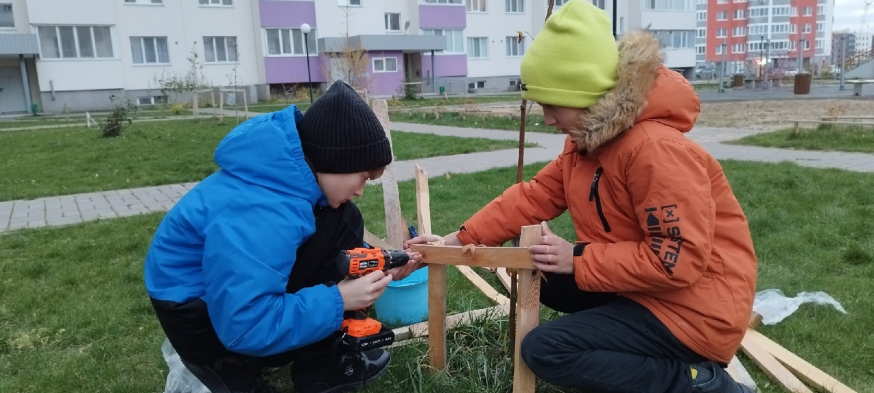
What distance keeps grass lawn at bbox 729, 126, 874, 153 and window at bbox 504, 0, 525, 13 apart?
31.8 meters

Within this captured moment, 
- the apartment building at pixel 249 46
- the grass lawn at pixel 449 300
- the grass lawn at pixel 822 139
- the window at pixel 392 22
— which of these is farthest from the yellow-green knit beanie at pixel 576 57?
the window at pixel 392 22

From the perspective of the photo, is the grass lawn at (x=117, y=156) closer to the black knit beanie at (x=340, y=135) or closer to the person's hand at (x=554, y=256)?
the black knit beanie at (x=340, y=135)

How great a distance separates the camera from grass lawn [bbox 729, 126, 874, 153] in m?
9.43

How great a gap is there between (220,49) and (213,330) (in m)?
32.6

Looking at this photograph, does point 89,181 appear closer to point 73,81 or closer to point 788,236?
point 788,236

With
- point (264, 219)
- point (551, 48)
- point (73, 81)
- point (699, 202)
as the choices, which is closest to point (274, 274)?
point (264, 219)

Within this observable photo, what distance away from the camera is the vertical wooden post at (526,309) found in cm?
218

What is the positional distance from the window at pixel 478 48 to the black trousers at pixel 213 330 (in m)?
38.7

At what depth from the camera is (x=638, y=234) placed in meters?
2.13

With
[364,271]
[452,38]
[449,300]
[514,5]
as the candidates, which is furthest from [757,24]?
[364,271]

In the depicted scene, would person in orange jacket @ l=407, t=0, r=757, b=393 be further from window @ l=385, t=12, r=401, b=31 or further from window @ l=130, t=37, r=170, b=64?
window @ l=385, t=12, r=401, b=31

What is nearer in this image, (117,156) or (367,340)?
(367,340)

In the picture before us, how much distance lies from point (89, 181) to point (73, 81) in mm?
23927

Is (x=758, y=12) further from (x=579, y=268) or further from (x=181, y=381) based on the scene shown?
(x=181, y=381)
